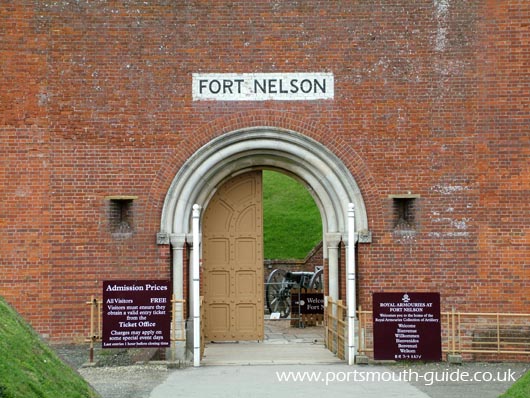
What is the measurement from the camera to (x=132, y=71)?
1509 cm

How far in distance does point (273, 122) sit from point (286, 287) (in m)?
9.61

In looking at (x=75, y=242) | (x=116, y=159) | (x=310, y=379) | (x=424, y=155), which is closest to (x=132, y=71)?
(x=116, y=159)

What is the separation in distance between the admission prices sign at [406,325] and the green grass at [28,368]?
197 inches

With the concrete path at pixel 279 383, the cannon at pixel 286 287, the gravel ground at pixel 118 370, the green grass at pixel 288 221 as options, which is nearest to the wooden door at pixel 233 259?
the gravel ground at pixel 118 370

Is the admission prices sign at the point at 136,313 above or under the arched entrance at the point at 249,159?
under

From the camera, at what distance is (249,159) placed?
609 inches

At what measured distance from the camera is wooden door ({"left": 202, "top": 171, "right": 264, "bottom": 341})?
16359 mm

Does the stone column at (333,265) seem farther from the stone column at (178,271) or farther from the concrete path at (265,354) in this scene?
the stone column at (178,271)

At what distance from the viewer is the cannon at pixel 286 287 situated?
2380cm

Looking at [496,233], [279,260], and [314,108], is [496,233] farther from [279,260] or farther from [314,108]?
[279,260]

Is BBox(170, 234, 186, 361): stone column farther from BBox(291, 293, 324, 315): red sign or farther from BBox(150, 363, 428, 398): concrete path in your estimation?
BBox(291, 293, 324, 315): red sign

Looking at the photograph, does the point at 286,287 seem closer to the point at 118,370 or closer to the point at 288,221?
the point at 288,221

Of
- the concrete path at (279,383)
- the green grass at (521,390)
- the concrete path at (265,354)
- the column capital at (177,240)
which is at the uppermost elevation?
the column capital at (177,240)

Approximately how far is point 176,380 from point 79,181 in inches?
160
